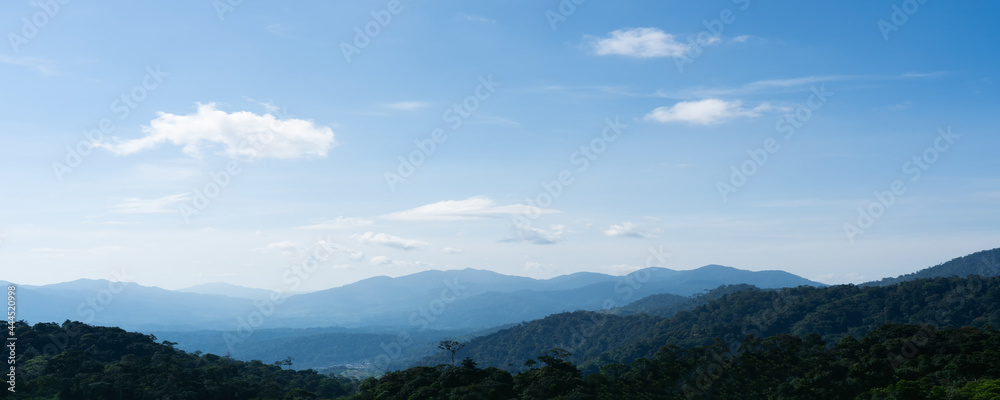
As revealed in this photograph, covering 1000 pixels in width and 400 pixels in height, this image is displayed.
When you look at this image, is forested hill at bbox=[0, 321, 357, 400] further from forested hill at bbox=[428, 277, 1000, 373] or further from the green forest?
forested hill at bbox=[428, 277, 1000, 373]

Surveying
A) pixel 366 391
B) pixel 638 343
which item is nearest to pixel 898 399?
pixel 366 391

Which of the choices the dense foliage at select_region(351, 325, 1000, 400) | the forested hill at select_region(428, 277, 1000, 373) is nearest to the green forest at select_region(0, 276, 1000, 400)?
the dense foliage at select_region(351, 325, 1000, 400)

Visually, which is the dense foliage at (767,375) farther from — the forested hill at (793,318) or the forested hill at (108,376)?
the forested hill at (793,318)

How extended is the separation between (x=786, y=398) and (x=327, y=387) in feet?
142

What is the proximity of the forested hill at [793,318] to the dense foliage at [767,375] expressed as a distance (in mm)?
57564

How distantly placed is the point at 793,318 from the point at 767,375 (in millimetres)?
83022

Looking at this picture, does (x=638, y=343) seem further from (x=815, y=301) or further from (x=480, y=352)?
(x=480, y=352)

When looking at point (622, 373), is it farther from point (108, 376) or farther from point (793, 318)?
point (793, 318)

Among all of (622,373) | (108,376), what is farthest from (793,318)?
(108,376)

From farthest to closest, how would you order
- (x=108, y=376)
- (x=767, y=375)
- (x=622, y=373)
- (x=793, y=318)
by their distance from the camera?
1. (x=793, y=318)
2. (x=108, y=376)
3. (x=622, y=373)
4. (x=767, y=375)

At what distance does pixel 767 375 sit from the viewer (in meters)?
38.5

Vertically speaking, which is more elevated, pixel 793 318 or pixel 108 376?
pixel 108 376

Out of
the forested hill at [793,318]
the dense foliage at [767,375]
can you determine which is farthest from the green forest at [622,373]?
the forested hill at [793,318]

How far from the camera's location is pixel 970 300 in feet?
330
